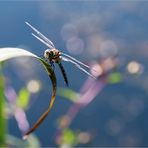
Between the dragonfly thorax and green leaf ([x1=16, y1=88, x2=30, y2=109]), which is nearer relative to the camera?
the dragonfly thorax

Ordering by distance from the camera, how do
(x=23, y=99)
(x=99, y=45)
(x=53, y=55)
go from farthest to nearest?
(x=99, y=45), (x=23, y=99), (x=53, y=55)

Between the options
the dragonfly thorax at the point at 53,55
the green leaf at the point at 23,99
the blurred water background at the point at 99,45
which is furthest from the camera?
the blurred water background at the point at 99,45

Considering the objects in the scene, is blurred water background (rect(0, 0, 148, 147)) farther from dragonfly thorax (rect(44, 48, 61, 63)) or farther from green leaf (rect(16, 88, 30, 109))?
dragonfly thorax (rect(44, 48, 61, 63))

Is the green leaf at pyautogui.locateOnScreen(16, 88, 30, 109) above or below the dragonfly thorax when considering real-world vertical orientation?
below

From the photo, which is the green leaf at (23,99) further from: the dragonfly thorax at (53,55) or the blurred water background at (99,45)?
the blurred water background at (99,45)

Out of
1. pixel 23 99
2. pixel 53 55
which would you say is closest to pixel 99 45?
pixel 23 99

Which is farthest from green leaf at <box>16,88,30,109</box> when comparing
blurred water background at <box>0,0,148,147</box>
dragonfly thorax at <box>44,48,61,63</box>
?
blurred water background at <box>0,0,148,147</box>

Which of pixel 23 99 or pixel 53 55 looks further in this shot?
pixel 23 99

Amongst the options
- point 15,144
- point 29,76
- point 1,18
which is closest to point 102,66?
point 15,144

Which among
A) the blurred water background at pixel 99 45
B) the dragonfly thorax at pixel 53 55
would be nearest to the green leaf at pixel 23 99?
the dragonfly thorax at pixel 53 55

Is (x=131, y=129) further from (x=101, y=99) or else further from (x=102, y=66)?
(x=102, y=66)

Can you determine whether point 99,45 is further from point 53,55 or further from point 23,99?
point 53,55
